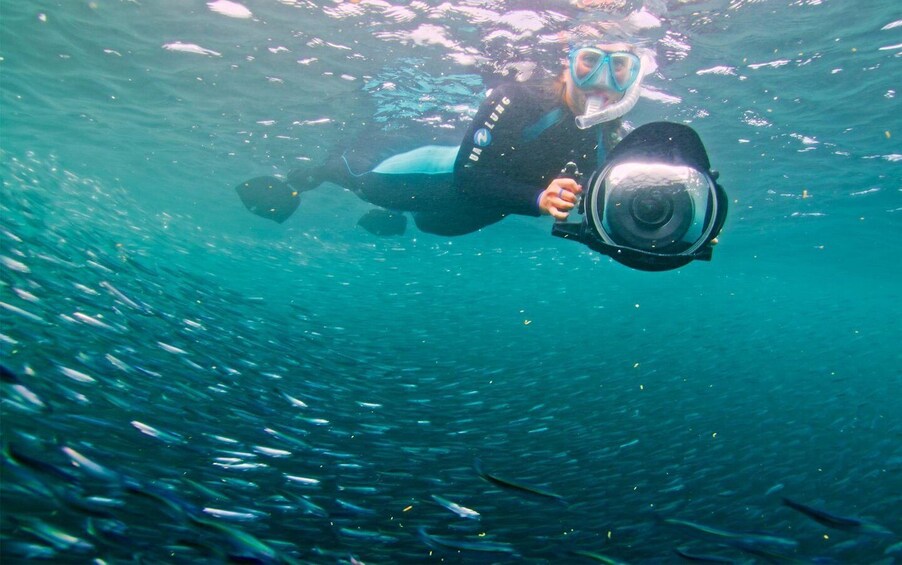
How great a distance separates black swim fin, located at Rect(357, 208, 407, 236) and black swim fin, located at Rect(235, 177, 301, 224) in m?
1.50

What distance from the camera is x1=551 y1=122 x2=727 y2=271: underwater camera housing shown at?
298cm

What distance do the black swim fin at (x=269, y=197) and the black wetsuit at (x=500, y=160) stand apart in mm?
2480

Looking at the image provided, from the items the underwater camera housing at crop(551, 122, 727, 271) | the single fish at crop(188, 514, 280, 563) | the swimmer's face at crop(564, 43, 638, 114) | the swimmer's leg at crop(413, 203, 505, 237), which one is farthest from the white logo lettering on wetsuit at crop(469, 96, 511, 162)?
the single fish at crop(188, 514, 280, 563)

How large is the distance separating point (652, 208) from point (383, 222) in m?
7.14

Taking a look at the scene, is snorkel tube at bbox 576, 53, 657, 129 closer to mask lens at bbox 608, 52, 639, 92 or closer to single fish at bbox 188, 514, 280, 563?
mask lens at bbox 608, 52, 639, 92

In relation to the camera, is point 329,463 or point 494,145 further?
point 329,463

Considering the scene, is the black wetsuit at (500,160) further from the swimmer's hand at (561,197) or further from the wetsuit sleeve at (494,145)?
the swimmer's hand at (561,197)

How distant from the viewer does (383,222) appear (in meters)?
9.60

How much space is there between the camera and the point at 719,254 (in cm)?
4072

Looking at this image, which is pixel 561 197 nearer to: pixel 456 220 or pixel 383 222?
pixel 456 220

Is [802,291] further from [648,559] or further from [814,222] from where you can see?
[648,559]

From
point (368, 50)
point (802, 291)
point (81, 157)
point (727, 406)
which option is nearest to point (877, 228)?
point (727, 406)

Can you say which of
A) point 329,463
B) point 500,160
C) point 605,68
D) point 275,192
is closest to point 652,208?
point 500,160

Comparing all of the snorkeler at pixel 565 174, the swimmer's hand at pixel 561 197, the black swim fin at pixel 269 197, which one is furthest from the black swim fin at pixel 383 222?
the swimmer's hand at pixel 561 197
